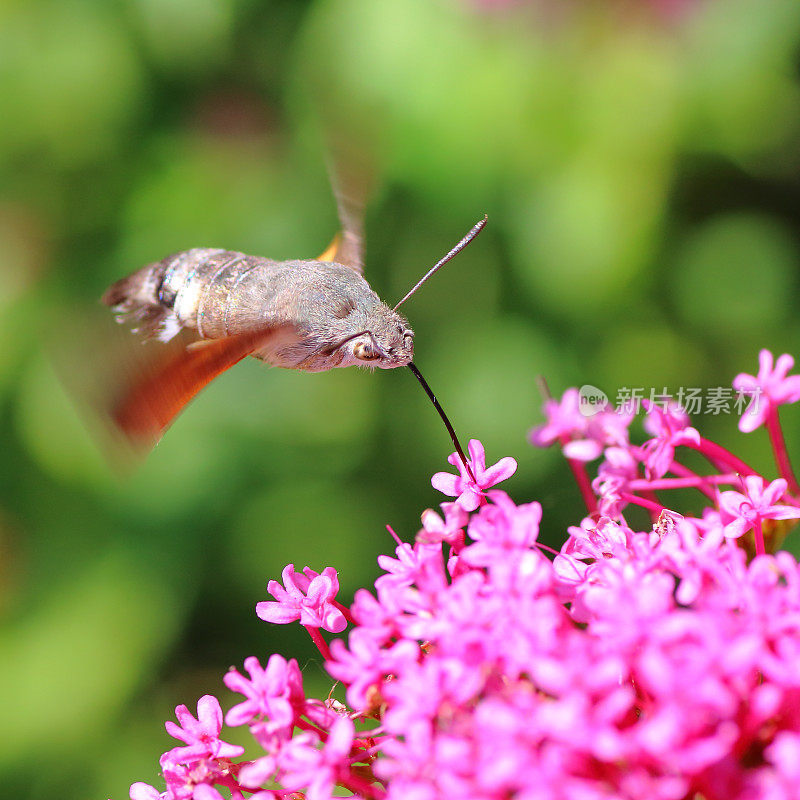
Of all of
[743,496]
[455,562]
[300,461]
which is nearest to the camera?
[455,562]

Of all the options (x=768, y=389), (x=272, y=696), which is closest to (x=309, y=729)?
(x=272, y=696)

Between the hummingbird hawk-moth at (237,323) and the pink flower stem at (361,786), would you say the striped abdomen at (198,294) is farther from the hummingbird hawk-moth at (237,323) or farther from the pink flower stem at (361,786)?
the pink flower stem at (361,786)

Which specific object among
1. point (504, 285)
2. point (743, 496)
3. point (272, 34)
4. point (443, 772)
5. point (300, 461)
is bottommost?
point (300, 461)

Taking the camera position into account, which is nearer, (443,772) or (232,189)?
(443,772)

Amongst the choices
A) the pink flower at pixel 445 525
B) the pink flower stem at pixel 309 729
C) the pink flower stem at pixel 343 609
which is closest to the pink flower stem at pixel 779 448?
the pink flower at pixel 445 525

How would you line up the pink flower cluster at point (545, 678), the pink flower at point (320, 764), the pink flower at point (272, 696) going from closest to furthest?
the pink flower cluster at point (545, 678), the pink flower at point (320, 764), the pink flower at point (272, 696)

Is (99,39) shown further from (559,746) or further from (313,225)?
(559,746)

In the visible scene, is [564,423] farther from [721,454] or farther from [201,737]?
[201,737]

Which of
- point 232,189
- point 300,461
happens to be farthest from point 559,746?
point 232,189
